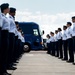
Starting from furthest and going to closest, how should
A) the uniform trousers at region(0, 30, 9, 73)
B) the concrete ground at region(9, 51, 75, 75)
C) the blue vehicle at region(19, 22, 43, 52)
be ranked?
the blue vehicle at region(19, 22, 43, 52), the concrete ground at region(9, 51, 75, 75), the uniform trousers at region(0, 30, 9, 73)

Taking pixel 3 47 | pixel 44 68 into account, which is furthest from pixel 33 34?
pixel 3 47

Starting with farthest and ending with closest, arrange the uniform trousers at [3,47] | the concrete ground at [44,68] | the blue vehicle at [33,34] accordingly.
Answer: the blue vehicle at [33,34], the concrete ground at [44,68], the uniform trousers at [3,47]

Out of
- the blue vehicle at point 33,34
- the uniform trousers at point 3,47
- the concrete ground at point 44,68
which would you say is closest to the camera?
the uniform trousers at point 3,47

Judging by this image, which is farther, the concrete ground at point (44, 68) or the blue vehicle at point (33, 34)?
the blue vehicle at point (33, 34)

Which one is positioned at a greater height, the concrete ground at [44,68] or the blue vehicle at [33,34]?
the blue vehicle at [33,34]

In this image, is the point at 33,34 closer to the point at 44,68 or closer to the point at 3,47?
the point at 44,68

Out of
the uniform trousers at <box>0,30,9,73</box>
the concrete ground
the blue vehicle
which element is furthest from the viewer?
the blue vehicle

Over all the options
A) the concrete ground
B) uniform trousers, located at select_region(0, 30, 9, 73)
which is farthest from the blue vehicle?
uniform trousers, located at select_region(0, 30, 9, 73)

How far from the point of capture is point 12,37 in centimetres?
1202

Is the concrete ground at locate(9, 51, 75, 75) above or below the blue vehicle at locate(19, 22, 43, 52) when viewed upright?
below

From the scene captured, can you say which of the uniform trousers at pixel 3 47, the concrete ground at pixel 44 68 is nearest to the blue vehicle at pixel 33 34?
the concrete ground at pixel 44 68

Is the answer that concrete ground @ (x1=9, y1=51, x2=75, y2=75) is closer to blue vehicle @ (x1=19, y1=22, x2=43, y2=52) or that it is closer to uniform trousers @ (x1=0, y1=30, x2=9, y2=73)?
uniform trousers @ (x1=0, y1=30, x2=9, y2=73)

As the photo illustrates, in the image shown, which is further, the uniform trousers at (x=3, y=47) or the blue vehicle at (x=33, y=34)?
the blue vehicle at (x=33, y=34)

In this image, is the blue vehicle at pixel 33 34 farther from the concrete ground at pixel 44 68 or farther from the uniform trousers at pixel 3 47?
the uniform trousers at pixel 3 47
